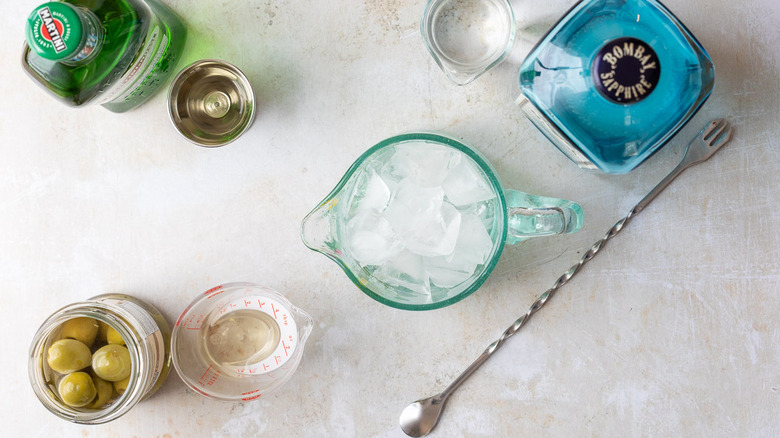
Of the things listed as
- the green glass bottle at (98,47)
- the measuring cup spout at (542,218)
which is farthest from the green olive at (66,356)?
the measuring cup spout at (542,218)

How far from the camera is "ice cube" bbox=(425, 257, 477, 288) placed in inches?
31.8

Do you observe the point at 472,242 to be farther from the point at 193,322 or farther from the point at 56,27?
the point at 56,27

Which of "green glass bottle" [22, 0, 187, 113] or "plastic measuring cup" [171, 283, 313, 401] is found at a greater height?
"green glass bottle" [22, 0, 187, 113]

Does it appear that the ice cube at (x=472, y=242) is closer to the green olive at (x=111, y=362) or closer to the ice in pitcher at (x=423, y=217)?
the ice in pitcher at (x=423, y=217)

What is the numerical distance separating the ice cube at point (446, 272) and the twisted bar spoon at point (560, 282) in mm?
168

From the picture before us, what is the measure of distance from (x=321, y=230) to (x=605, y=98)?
16.3 inches

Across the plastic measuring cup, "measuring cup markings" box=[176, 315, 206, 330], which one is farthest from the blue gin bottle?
"measuring cup markings" box=[176, 315, 206, 330]

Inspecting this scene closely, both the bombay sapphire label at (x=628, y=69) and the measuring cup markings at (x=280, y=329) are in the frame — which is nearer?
the bombay sapphire label at (x=628, y=69)

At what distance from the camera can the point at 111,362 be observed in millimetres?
808

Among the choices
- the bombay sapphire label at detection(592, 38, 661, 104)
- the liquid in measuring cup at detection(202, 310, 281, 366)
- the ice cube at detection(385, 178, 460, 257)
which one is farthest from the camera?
the liquid in measuring cup at detection(202, 310, 281, 366)

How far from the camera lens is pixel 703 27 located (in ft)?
2.93

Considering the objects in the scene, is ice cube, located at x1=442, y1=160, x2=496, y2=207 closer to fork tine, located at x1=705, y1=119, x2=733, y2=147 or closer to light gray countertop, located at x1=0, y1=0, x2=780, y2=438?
light gray countertop, located at x1=0, y1=0, x2=780, y2=438

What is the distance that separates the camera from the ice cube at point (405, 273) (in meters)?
0.81

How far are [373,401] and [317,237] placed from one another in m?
0.29
